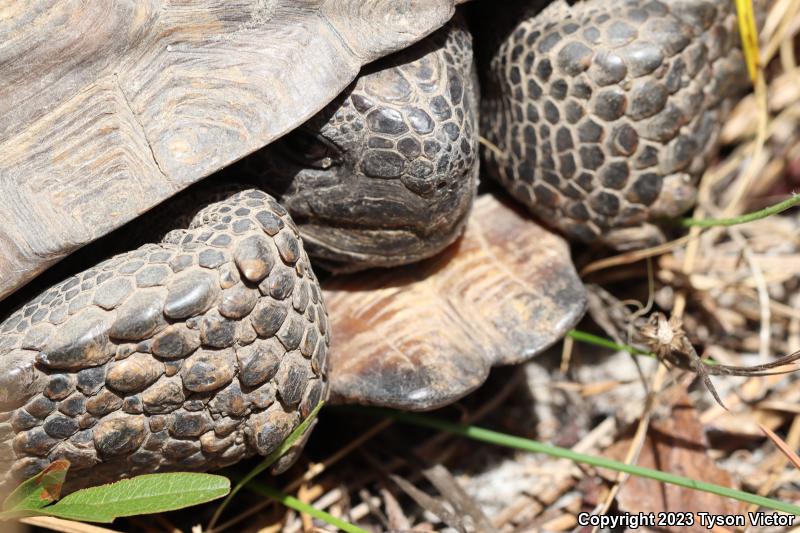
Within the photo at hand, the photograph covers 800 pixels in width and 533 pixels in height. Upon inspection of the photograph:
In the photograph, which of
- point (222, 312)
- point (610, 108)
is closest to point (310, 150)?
point (222, 312)

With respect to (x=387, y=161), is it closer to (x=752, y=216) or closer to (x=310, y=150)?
(x=310, y=150)

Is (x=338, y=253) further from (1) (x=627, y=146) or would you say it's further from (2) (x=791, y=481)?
(2) (x=791, y=481)

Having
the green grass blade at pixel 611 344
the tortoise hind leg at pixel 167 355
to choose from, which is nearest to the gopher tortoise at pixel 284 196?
the tortoise hind leg at pixel 167 355

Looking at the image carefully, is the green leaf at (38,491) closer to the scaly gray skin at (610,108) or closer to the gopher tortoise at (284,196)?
the gopher tortoise at (284,196)

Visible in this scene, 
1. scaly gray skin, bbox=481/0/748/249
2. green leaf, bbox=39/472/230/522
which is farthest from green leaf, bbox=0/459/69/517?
scaly gray skin, bbox=481/0/748/249

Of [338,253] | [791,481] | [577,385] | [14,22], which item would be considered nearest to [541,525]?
[577,385]

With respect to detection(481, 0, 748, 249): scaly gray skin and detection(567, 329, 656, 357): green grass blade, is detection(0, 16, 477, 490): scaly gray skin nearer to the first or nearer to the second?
detection(481, 0, 748, 249): scaly gray skin
